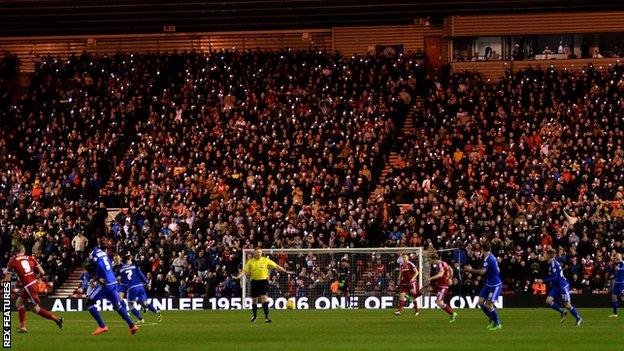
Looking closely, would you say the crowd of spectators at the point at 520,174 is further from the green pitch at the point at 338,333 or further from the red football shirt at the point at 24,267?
the red football shirt at the point at 24,267

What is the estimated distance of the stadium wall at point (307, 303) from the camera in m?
44.0

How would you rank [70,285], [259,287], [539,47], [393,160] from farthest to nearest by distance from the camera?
[539,47] < [393,160] < [70,285] < [259,287]

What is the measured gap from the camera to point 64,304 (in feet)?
156

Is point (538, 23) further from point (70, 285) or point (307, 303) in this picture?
point (70, 285)

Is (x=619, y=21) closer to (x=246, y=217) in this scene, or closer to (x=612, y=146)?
(x=612, y=146)

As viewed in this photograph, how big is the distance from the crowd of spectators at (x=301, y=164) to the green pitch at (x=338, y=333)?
22.2 ft

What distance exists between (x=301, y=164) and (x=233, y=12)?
10.2 meters

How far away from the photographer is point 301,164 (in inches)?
2015

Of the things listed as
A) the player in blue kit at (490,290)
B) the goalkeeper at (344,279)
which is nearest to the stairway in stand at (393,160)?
the goalkeeper at (344,279)

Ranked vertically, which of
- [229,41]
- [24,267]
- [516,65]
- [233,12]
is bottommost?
[24,267]

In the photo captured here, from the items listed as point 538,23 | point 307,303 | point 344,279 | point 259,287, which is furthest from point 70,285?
point 538,23

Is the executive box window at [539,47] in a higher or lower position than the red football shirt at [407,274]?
higher

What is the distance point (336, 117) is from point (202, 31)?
1246 centimetres

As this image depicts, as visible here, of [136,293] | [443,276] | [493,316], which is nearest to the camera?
[493,316]
